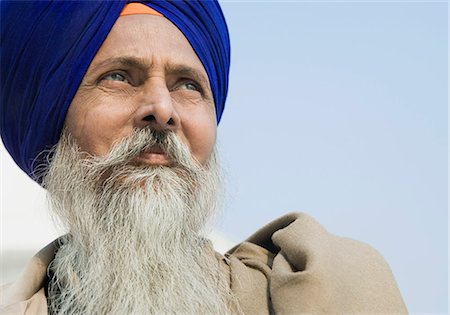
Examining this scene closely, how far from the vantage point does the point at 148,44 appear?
213 centimetres

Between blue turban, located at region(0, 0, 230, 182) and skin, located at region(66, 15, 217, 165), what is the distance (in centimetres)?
3

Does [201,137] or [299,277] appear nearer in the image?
[299,277]

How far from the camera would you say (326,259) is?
1989 mm

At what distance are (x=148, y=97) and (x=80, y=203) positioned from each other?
345mm

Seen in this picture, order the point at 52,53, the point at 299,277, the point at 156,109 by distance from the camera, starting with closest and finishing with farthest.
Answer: the point at 299,277 < the point at 156,109 < the point at 52,53

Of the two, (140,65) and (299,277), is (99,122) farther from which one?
(299,277)

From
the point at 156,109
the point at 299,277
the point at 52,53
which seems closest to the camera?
the point at 299,277

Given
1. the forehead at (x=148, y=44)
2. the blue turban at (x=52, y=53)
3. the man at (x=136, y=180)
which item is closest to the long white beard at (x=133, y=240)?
the man at (x=136, y=180)

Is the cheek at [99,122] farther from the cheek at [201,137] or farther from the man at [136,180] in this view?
the cheek at [201,137]

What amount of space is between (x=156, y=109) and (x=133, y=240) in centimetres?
34

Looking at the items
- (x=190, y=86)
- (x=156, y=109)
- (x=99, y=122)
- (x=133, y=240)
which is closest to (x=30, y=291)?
(x=133, y=240)

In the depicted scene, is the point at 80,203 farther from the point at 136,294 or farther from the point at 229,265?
the point at 229,265

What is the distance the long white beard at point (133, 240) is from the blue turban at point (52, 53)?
4.2 inches

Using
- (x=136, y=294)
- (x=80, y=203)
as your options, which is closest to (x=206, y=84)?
(x=80, y=203)
